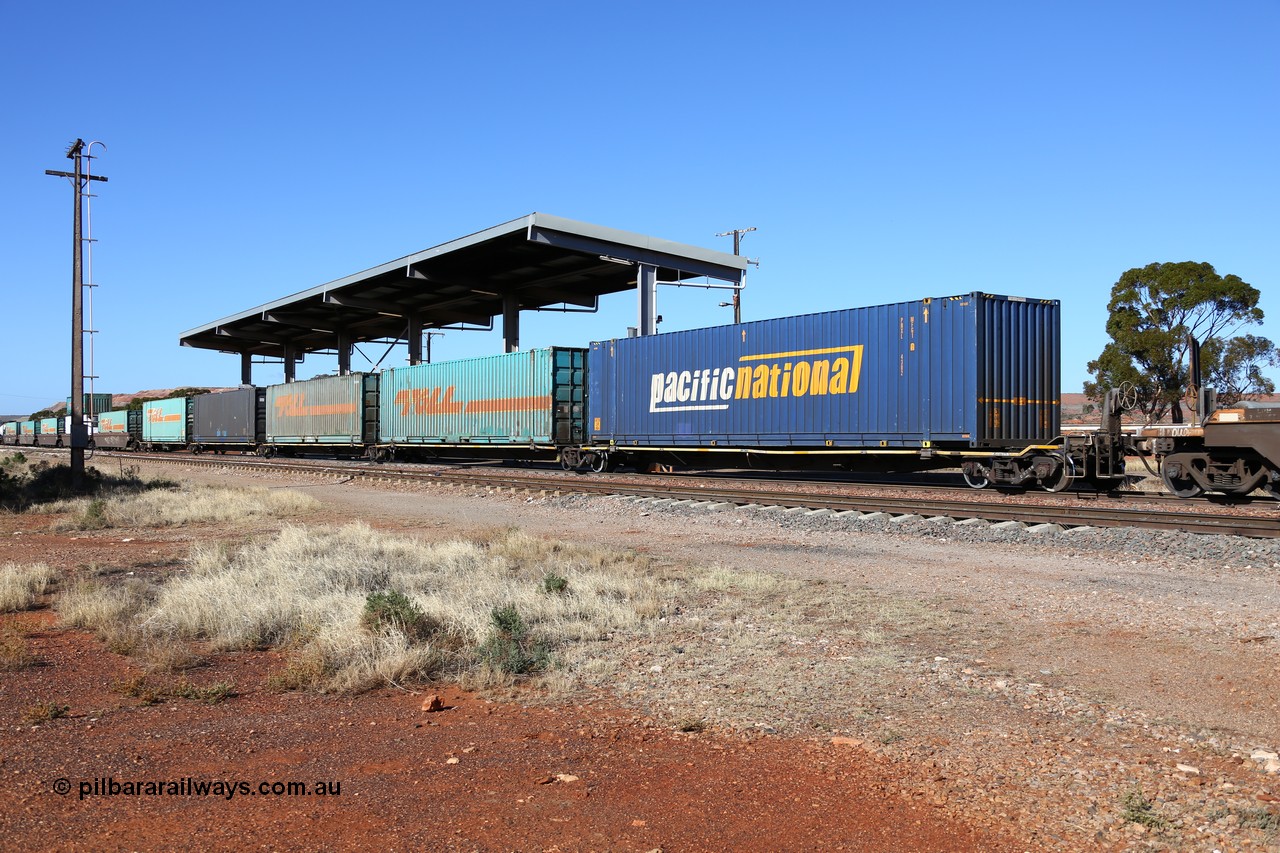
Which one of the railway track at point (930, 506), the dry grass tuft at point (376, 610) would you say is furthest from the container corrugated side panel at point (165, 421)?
the dry grass tuft at point (376, 610)

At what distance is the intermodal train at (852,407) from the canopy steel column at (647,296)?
586 cm

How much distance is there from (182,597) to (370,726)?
3875 millimetres

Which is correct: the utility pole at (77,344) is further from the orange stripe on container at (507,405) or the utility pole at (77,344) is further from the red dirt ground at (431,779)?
the red dirt ground at (431,779)

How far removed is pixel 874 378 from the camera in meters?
18.9

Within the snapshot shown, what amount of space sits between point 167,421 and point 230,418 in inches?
437

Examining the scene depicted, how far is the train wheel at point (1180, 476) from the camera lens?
1642 centimetres

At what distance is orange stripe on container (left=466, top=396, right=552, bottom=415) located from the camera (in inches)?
1113

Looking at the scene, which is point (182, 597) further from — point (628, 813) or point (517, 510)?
point (517, 510)

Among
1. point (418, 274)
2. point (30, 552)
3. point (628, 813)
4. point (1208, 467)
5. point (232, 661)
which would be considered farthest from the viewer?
point (418, 274)

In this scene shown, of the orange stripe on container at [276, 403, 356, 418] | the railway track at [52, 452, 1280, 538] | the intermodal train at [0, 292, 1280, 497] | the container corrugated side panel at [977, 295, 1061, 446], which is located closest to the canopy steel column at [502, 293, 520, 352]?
the orange stripe on container at [276, 403, 356, 418]

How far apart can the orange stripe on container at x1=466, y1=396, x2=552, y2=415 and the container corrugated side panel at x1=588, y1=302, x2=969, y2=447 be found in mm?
2550

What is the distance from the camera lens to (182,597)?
8.24 metres

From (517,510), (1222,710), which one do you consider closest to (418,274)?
(517,510)

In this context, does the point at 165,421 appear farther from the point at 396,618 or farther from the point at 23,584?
the point at 396,618
